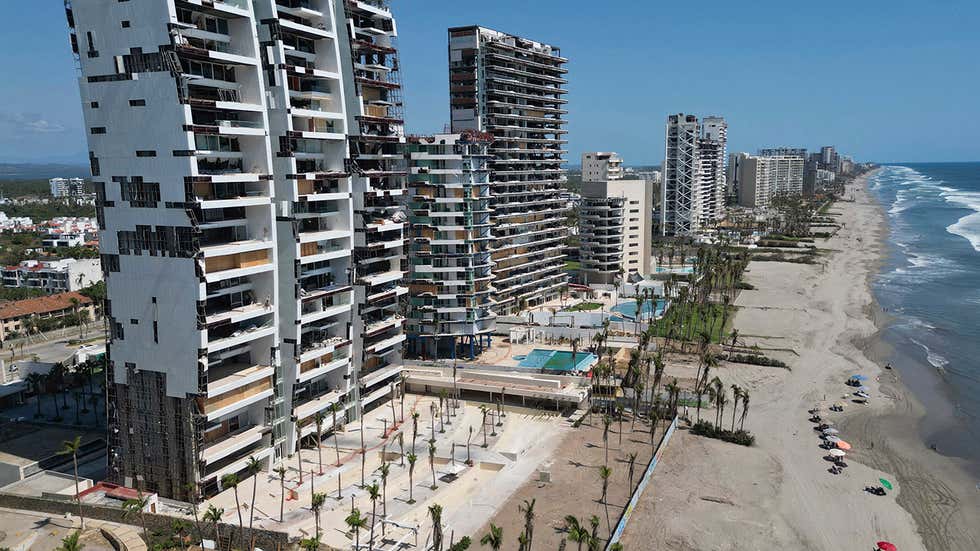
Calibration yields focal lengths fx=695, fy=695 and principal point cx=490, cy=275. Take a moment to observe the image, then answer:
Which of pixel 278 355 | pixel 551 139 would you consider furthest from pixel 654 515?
pixel 551 139

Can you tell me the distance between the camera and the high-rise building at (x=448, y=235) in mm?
77125

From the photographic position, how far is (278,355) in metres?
51.2

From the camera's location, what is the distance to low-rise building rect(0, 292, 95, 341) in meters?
100

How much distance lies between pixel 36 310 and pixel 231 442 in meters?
76.5

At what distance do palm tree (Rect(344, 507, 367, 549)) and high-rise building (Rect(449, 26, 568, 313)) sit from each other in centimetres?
5621

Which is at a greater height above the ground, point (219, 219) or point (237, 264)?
point (219, 219)

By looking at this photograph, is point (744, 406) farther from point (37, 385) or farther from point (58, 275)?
point (58, 275)

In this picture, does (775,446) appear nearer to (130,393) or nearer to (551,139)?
(130,393)

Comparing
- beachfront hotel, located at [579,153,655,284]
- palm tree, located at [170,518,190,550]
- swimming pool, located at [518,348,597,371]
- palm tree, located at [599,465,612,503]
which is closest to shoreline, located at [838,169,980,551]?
palm tree, located at [599,465,612,503]

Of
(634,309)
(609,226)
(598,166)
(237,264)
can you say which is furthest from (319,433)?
(598,166)

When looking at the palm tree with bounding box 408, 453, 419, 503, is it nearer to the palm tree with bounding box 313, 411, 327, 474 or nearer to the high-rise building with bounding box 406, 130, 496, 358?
the palm tree with bounding box 313, 411, 327, 474

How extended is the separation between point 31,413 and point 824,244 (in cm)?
18824

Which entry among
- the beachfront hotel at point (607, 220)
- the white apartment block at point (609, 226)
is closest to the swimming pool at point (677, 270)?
the beachfront hotel at point (607, 220)

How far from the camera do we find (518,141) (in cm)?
10375
